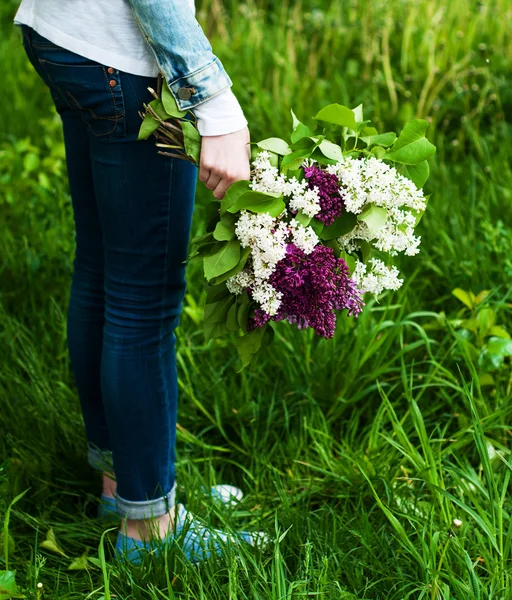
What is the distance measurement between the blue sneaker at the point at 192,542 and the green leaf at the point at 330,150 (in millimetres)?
766

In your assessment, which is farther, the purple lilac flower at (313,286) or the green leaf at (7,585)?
the green leaf at (7,585)

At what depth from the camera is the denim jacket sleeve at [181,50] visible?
1.15 metres

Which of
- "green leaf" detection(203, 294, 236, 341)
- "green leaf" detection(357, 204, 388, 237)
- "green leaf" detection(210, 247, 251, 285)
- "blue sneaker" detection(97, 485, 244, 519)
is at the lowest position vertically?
"blue sneaker" detection(97, 485, 244, 519)

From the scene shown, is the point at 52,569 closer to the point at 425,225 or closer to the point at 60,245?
the point at 60,245

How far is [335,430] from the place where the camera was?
2.00 metres

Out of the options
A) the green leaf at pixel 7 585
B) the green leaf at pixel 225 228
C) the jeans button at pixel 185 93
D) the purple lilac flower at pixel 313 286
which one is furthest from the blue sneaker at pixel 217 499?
A: the jeans button at pixel 185 93

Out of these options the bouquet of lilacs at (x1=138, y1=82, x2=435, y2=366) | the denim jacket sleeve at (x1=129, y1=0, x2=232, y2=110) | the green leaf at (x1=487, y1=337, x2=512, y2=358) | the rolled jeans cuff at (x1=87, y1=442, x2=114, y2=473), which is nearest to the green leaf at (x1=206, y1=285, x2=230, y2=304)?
the bouquet of lilacs at (x1=138, y1=82, x2=435, y2=366)

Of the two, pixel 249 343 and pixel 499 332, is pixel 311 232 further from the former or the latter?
pixel 499 332

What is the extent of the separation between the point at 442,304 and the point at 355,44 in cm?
190

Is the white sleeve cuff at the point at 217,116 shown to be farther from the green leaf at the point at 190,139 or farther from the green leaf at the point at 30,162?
the green leaf at the point at 30,162

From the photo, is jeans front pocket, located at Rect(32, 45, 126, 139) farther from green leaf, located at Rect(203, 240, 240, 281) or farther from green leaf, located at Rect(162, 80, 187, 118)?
green leaf, located at Rect(203, 240, 240, 281)

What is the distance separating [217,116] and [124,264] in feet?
1.09

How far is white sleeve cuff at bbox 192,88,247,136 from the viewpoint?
1233mm

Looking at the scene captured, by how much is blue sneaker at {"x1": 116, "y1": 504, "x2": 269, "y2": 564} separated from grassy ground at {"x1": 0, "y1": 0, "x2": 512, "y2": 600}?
31 mm
